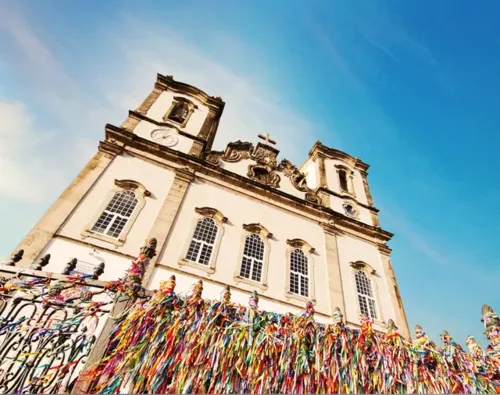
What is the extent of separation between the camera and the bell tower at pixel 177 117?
16.1 meters

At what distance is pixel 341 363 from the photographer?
20.3 feet

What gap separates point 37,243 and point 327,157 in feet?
63.7

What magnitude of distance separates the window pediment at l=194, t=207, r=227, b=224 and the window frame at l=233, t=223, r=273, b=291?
1.16 meters

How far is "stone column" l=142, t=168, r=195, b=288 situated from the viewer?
36.1 feet

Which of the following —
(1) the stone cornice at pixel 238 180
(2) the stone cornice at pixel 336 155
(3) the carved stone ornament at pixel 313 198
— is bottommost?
(1) the stone cornice at pixel 238 180

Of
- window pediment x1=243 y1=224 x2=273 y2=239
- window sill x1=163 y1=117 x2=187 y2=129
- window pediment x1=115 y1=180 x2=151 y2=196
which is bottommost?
window pediment x1=243 y1=224 x2=273 y2=239

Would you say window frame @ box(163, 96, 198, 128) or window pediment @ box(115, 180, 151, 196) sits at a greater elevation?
window frame @ box(163, 96, 198, 128)

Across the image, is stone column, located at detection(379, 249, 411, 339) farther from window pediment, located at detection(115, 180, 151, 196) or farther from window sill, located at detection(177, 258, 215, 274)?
window pediment, located at detection(115, 180, 151, 196)

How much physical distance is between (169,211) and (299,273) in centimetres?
662

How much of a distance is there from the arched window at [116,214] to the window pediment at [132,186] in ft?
0.82

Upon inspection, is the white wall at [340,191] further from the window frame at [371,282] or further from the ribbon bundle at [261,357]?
the ribbon bundle at [261,357]

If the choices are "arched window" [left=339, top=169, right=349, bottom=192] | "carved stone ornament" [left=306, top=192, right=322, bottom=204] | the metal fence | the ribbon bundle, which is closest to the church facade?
"carved stone ornament" [left=306, top=192, right=322, bottom=204]

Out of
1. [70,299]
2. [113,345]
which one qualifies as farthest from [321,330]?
[70,299]

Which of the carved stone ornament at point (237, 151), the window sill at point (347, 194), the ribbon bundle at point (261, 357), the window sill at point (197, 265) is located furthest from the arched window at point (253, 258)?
the window sill at point (347, 194)
